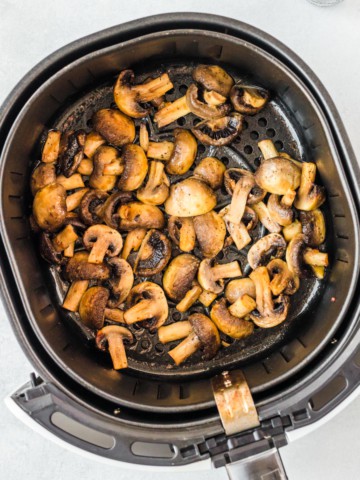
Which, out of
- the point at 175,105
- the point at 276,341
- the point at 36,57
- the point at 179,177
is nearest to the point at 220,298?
the point at 276,341

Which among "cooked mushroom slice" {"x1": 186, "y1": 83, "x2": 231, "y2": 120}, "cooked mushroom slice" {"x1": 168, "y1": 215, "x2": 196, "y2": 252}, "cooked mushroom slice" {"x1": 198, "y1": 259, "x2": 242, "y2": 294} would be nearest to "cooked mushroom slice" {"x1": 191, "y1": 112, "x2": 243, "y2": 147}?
"cooked mushroom slice" {"x1": 186, "y1": 83, "x2": 231, "y2": 120}

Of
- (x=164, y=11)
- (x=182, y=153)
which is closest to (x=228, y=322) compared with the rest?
(x=182, y=153)

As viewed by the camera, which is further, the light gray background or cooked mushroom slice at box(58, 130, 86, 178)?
the light gray background

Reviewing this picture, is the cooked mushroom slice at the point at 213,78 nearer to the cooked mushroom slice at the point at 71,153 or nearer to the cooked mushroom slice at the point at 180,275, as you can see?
the cooked mushroom slice at the point at 71,153

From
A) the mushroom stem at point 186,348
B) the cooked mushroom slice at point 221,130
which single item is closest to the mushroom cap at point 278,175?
the cooked mushroom slice at point 221,130

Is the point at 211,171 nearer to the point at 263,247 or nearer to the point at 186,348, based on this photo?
the point at 263,247

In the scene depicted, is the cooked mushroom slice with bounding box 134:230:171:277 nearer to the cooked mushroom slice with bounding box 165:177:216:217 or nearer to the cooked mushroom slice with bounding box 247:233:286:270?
the cooked mushroom slice with bounding box 165:177:216:217
